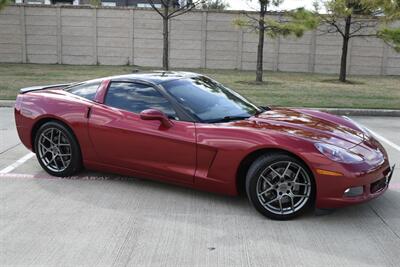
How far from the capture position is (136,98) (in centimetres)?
545

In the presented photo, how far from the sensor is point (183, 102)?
5176 millimetres

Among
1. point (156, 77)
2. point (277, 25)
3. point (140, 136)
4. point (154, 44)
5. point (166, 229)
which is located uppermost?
point (277, 25)

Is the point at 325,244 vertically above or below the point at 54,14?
below

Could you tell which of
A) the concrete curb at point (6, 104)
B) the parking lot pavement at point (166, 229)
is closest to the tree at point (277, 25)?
the concrete curb at point (6, 104)

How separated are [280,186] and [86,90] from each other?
103 inches

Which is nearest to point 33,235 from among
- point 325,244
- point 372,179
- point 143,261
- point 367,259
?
point 143,261

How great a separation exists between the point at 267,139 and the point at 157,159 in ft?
3.96

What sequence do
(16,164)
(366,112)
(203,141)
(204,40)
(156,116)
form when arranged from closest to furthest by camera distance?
(203,141) → (156,116) → (16,164) → (366,112) → (204,40)

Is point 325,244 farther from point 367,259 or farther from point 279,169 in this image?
point 279,169

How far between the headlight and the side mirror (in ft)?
4.84

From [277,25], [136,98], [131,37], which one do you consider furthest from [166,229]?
[131,37]

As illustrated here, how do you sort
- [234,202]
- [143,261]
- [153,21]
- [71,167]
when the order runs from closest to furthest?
[143,261], [234,202], [71,167], [153,21]

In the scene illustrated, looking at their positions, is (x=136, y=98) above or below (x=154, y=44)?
below

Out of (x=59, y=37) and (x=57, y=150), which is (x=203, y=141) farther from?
(x=59, y=37)
